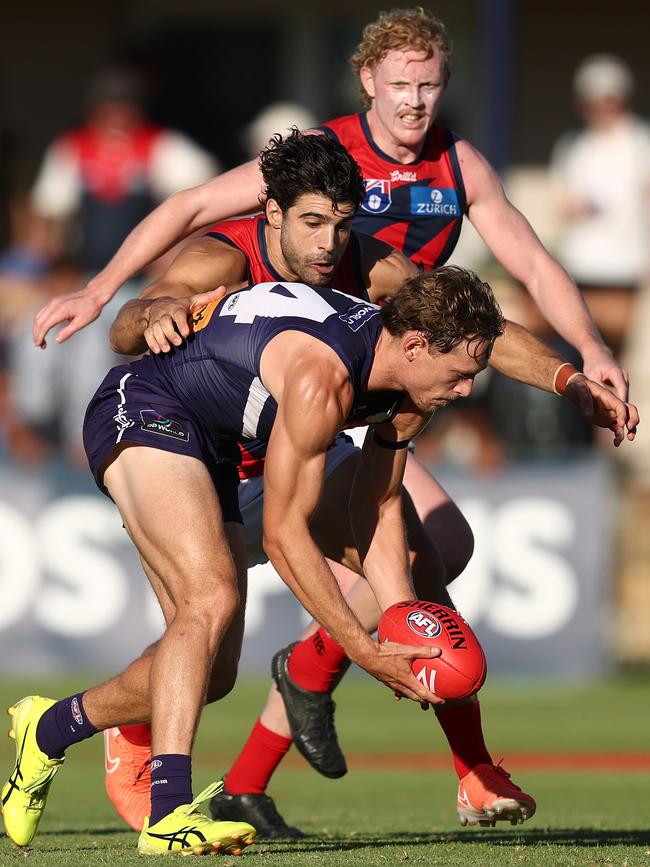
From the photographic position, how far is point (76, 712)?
6668mm

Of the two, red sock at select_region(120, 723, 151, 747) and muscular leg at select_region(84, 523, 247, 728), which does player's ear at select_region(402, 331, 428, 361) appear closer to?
muscular leg at select_region(84, 523, 247, 728)

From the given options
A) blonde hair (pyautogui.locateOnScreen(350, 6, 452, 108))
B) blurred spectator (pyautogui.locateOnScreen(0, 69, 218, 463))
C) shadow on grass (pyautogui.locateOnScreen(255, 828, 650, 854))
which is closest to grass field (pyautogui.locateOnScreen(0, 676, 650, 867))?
shadow on grass (pyautogui.locateOnScreen(255, 828, 650, 854))

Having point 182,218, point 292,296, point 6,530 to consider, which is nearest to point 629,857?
point 292,296

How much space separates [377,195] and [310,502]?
78.3 inches

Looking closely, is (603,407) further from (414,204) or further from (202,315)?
A: (202,315)

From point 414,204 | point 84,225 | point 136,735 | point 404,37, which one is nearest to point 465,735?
point 136,735

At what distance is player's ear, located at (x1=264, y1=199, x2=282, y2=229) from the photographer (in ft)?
22.1

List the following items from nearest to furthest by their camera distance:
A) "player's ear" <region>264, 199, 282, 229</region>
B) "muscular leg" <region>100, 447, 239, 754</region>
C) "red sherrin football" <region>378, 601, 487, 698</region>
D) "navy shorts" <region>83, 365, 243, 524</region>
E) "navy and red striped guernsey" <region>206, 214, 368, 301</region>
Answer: "muscular leg" <region>100, 447, 239, 754</region>, "red sherrin football" <region>378, 601, 487, 698</region>, "navy shorts" <region>83, 365, 243, 524</region>, "player's ear" <region>264, 199, 282, 229</region>, "navy and red striped guernsey" <region>206, 214, 368, 301</region>

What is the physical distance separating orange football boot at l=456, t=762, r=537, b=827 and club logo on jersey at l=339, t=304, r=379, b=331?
6.67 ft

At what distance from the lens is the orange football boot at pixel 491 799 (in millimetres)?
6762

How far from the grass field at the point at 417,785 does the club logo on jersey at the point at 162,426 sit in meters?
1.53

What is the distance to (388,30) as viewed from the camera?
7367 mm

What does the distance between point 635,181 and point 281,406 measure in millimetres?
9156

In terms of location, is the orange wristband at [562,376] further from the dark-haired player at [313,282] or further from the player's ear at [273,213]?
the player's ear at [273,213]
